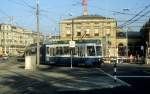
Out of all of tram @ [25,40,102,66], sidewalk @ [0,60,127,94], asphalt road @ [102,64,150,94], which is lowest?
sidewalk @ [0,60,127,94]

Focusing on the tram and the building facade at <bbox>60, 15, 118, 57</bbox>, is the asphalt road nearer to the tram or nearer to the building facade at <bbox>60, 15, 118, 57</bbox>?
the tram

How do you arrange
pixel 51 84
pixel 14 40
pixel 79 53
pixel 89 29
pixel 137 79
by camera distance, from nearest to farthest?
pixel 51 84 < pixel 137 79 < pixel 79 53 < pixel 89 29 < pixel 14 40

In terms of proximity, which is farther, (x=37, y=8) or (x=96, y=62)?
(x=37, y=8)

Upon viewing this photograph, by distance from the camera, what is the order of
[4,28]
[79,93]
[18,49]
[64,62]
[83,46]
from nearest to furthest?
1. [79,93]
2. [83,46]
3. [64,62]
4. [4,28]
5. [18,49]

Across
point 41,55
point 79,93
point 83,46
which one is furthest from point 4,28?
point 79,93

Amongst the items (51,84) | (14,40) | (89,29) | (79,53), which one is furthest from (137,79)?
(14,40)

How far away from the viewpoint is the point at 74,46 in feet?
158

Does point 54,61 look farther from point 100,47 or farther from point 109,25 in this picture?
point 109,25

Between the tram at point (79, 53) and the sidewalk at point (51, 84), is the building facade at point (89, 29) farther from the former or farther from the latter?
the sidewalk at point (51, 84)

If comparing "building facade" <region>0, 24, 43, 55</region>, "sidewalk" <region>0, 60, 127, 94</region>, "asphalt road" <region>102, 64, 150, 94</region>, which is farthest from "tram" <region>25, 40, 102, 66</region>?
"building facade" <region>0, 24, 43, 55</region>

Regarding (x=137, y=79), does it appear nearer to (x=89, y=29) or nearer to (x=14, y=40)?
(x=89, y=29)

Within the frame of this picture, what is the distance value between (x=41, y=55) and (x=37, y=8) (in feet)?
27.1

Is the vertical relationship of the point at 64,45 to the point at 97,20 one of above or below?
below

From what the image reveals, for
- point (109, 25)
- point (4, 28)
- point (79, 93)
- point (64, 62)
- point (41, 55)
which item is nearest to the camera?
point (79, 93)
